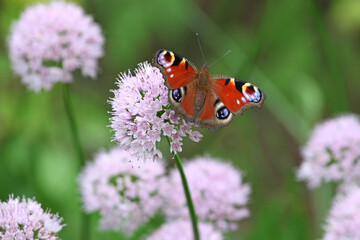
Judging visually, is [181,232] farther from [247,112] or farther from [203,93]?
[247,112]

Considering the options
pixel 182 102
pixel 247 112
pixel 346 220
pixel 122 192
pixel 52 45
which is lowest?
pixel 346 220

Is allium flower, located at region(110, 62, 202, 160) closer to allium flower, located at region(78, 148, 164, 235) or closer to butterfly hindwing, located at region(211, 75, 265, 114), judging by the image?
butterfly hindwing, located at region(211, 75, 265, 114)

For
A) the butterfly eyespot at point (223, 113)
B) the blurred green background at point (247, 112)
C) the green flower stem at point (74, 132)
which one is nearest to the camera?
the butterfly eyespot at point (223, 113)

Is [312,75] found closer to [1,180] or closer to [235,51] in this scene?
[235,51]

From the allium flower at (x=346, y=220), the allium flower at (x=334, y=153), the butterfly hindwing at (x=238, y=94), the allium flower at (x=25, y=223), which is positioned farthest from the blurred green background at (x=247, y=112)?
the allium flower at (x=25, y=223)

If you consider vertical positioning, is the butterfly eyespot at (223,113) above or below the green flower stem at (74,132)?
below

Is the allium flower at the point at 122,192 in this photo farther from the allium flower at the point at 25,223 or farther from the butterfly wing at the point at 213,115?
the allium flower at the point at 25,223

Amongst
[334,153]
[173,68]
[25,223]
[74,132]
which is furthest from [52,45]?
[334,153]
